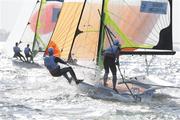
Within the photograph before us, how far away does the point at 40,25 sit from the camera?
25.7 m

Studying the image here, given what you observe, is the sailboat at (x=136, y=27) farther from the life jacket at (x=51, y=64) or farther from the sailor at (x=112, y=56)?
the life jacket at (x=51, y=64)

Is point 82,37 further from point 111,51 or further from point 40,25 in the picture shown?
point 40,25

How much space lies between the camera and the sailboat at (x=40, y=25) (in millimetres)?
25047

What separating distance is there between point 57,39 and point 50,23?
10.1 meters

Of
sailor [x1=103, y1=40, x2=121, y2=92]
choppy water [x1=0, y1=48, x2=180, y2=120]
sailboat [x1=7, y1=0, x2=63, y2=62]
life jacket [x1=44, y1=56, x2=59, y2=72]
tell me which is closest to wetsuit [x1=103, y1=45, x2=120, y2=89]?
sailor [x1=103, y1=40, x2=121, y2=92]

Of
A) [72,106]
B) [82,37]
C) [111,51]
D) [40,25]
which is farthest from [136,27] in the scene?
[40,25]

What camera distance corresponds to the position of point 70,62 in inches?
577

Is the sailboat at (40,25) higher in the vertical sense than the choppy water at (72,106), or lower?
higher

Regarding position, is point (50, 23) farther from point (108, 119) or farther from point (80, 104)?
point (108, 119)

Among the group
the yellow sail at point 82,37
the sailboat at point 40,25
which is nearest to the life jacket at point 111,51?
the yellow sail at point 82,37

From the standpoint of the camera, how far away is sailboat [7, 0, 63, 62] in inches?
986

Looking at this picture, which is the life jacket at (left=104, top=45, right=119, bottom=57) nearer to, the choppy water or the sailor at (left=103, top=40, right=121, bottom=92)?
the sailor at (left=103, top=40, right=121, bottom=92)

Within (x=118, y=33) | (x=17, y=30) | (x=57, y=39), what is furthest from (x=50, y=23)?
(x=118, y=33)

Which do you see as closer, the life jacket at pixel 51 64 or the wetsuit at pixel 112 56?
the wetsuit at pixel 112 56
